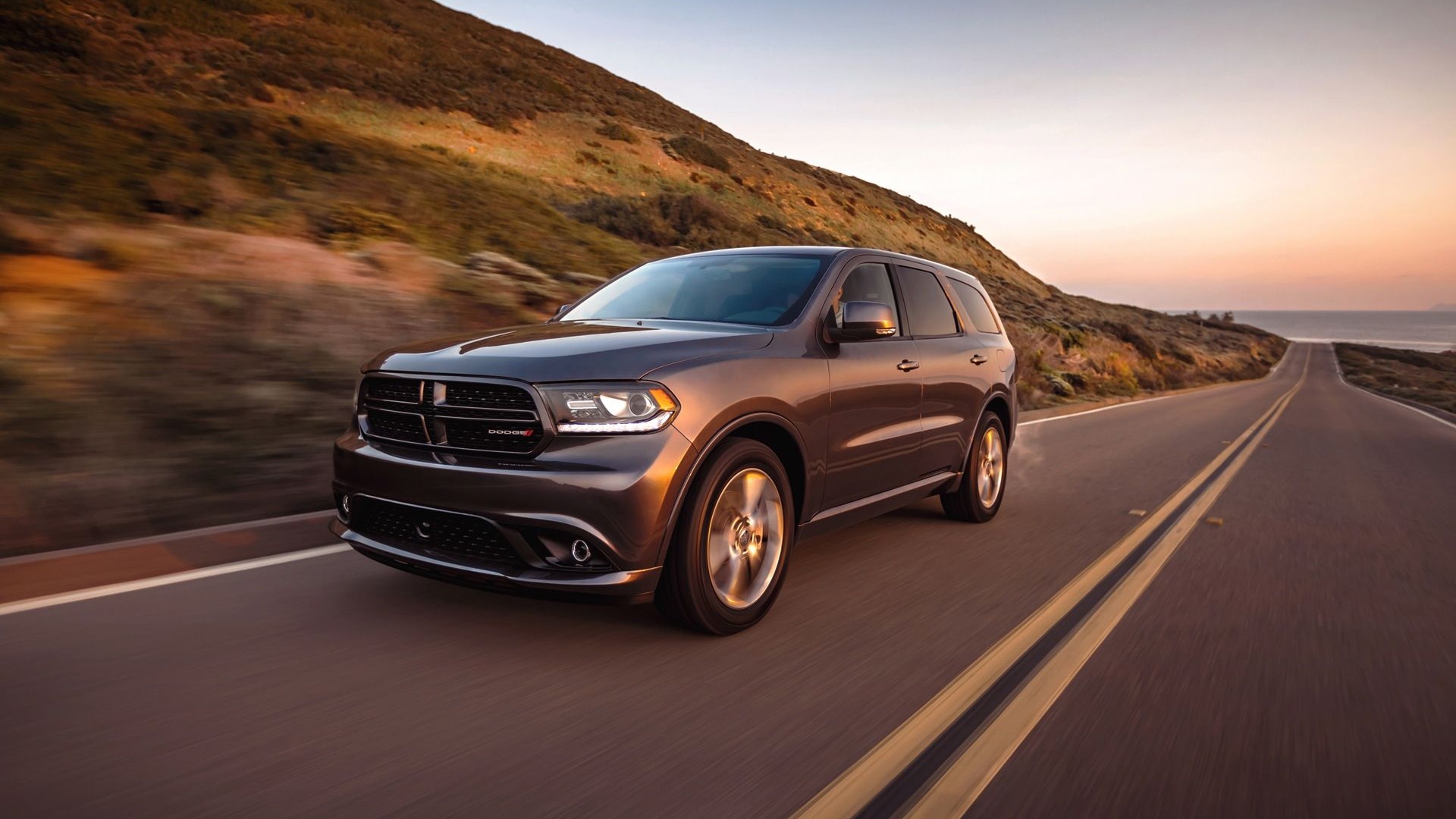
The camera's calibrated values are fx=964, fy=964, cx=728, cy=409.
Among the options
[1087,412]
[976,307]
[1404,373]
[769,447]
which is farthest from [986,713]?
[1404,373]

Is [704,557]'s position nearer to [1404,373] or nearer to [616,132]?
[616,132]

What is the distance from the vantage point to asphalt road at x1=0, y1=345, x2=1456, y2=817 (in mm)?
2643

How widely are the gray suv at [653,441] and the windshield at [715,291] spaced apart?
0.05ft

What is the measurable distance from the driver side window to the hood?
1.91 ft

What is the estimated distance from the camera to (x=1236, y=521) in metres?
7.04

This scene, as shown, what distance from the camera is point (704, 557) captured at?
3838 millimetres

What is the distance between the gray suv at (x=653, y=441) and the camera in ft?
11.5

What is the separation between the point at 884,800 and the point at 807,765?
11.1 inches

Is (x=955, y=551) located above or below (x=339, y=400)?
below

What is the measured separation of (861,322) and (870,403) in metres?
0.52

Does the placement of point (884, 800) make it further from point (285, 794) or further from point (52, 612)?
point (52, 612)

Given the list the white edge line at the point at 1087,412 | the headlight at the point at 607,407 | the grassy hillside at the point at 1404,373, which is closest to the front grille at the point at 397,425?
the headlight at the point at 607,407

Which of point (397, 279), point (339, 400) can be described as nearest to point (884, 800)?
point (339, 400)

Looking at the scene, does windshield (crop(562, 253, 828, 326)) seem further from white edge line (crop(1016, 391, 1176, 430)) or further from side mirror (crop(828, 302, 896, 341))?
white edge line (crop(1016, 391, 1176, 430))
